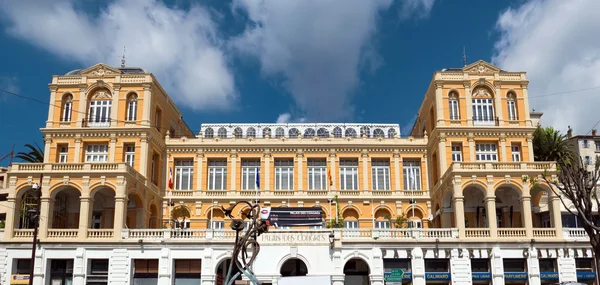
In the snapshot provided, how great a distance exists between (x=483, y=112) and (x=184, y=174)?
2857 cm

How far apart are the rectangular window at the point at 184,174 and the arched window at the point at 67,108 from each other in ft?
34.8

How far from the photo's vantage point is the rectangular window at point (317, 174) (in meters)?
57.2

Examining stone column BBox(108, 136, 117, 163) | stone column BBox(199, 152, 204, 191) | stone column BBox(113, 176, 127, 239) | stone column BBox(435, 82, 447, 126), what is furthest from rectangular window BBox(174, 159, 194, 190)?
stone column BBox(435, 82, 447, 126)

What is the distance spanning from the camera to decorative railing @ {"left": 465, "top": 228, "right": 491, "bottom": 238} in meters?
47.6

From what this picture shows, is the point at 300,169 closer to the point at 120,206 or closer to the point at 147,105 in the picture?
the point at 147,105

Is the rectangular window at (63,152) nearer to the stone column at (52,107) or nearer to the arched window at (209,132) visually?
the stone column at (52,107)

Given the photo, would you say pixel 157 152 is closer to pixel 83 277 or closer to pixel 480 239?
pixel 83 277

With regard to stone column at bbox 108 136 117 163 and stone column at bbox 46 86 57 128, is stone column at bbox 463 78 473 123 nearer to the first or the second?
stone column at bbox 108 136 117 163

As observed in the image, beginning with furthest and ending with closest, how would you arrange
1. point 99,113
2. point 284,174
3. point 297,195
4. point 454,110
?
point 284,174 → point 297,195 → point 454,110 → point 99,113

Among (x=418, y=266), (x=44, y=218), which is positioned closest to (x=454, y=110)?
(x=418, y=266)

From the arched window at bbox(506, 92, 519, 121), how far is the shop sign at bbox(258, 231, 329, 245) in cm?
2107

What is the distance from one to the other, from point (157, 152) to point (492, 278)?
102 feet

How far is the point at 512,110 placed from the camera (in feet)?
179

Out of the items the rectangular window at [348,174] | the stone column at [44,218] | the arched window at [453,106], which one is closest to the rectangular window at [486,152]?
the arched window at [453,106]
